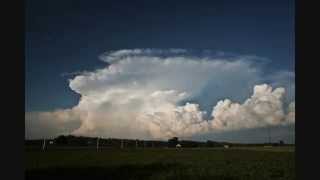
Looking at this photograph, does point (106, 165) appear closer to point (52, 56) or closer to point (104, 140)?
point (104, 140)

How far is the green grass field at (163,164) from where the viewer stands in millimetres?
4367

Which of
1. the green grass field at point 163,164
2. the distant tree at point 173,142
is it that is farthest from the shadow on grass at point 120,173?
the distant tree at point 173,142

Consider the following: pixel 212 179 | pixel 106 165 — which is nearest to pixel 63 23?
pixel 106 165

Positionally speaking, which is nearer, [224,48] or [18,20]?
[18,20]

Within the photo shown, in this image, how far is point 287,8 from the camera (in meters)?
4.30

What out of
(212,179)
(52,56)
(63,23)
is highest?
(63,23)

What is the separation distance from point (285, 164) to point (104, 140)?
1722mm

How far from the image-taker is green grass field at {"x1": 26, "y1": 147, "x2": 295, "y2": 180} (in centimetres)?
437

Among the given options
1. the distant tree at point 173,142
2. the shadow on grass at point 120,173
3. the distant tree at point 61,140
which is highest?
the distant tree at point 61,140

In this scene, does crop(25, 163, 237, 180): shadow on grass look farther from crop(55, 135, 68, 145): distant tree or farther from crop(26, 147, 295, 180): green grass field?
crop(55, 135, 68, 145): distant tree

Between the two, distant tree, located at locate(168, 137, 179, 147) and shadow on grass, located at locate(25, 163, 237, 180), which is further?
distant tree, located at locate(168, 137, 179, 147)

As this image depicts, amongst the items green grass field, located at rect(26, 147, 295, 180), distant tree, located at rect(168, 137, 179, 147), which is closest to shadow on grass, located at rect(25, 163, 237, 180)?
green grass field, located at rect(26, 147, 295, 180)

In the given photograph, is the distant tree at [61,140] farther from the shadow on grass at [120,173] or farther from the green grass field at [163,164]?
the shadow on grass at [120,173]
